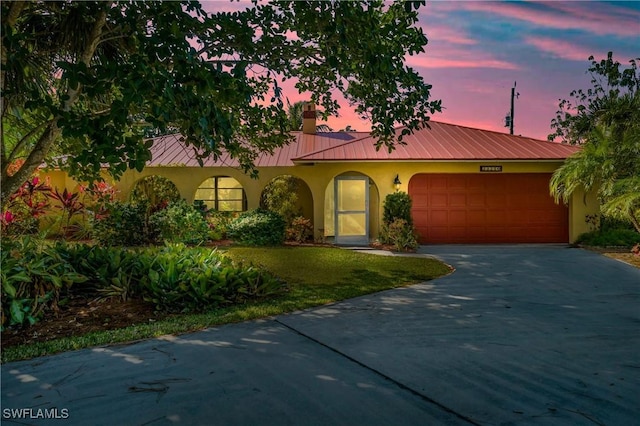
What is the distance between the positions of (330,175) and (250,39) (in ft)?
29.1

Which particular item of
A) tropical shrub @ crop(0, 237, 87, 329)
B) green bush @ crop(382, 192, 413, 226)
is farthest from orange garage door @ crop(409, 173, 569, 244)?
tropical shrub @ crop(0, 237, 87, 329)

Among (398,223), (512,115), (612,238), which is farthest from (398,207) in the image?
(512,115)

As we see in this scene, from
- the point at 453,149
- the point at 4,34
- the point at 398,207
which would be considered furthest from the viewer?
the point at 453,149

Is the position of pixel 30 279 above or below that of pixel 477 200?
below

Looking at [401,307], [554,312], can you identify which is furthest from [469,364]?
[554,312]

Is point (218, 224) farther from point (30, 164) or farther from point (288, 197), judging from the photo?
point (30, 164)

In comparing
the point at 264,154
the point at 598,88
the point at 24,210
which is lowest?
the point at 24,210

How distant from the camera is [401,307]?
6.74 m

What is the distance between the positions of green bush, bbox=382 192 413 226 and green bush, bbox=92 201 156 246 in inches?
289

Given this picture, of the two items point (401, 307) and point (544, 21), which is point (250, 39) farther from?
point (544, 21)

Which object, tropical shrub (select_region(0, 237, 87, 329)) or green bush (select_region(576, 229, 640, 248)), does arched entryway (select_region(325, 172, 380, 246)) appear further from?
tropical shrub (select_region(0, 237, 87, 329))

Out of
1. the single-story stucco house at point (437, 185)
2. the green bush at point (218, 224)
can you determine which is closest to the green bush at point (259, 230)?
the green bush at point (218, 224)

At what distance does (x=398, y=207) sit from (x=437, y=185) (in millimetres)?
1992

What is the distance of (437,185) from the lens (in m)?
15.1
